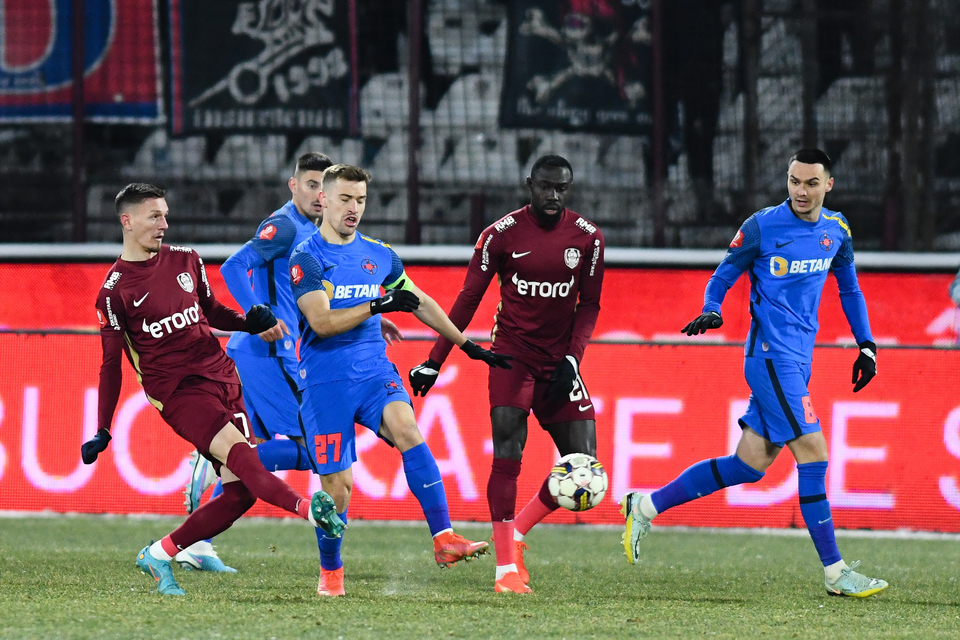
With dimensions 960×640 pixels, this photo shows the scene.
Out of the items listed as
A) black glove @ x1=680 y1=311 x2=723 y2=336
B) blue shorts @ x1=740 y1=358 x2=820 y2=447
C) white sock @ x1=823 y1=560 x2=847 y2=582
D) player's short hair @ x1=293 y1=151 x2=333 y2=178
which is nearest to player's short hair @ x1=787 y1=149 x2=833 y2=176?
black glove @ x1=680 y1=311 x2=723 y2=336

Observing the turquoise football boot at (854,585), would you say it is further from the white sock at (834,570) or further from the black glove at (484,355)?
the black glove at (484,355)

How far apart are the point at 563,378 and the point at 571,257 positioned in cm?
60

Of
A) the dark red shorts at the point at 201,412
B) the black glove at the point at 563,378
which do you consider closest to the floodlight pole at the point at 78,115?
the dark red shorts at the point at 201,412

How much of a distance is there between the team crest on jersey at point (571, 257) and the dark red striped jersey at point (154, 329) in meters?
1.73

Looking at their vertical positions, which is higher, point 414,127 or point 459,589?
point 414,127

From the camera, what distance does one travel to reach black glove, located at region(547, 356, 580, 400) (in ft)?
20.4

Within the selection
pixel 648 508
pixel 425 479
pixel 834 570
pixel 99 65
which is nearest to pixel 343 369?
pixel 425 479

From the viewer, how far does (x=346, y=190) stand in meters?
5.94

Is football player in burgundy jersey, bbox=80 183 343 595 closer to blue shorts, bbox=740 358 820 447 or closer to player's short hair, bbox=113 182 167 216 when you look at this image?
player's short hair, bbox=113 182 167 216

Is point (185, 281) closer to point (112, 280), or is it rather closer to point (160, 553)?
point (112, 280)

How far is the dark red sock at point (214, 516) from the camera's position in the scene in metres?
6.00

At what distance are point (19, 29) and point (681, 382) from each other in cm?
720

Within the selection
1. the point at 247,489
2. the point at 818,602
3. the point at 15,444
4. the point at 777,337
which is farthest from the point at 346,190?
the point at 15,444

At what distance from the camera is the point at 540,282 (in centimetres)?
633
